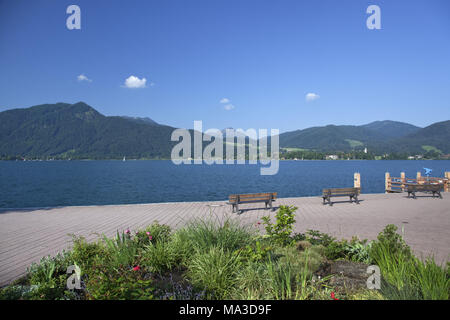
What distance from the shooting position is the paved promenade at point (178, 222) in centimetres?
620

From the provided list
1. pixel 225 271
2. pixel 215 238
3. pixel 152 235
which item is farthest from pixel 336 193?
pixel 225 271

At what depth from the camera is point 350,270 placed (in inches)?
166

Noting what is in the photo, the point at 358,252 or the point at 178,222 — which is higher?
the point at 358,252

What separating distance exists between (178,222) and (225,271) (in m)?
5.90

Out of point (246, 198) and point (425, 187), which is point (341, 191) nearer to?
point (246, 198)

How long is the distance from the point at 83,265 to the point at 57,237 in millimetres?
4381

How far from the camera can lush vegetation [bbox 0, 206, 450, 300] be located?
3.07 meters

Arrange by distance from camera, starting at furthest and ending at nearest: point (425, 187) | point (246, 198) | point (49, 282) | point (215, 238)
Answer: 1. point (425, 187)
2. point (246, 198)
3. point (215, 238)
4. point (49, 282)

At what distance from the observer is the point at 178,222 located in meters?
9.19

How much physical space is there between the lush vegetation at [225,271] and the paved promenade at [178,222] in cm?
113

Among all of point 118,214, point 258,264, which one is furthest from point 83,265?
point 118,214

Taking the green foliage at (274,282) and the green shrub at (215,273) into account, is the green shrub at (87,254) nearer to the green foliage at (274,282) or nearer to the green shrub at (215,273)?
the green shrub at (215,273)

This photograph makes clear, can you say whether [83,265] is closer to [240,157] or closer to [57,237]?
[57,237]
